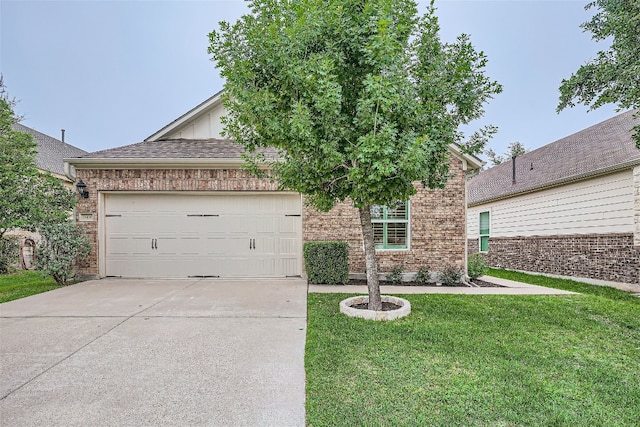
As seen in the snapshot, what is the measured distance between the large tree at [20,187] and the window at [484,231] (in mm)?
14186

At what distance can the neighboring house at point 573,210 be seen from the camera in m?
7.91

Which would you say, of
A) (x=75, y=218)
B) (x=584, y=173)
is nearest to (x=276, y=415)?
(x=75, y=218)

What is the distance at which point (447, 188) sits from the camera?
7.87 meters

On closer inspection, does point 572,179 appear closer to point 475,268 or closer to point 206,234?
point 475,268

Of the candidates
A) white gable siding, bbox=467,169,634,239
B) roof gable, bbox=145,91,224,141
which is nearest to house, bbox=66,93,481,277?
roof gable, bbox=145,91,224,141

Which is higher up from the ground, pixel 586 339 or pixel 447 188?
pixel 447 188

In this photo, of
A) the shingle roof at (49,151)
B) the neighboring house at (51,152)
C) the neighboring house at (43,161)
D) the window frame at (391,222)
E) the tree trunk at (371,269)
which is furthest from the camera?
the shingle roof at (49,151)

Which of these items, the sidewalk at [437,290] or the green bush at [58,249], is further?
the green bush at [58,249]

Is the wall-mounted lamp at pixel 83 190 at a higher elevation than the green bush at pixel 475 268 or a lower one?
higher

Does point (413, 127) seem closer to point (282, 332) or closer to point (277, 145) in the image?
point (277, 145)

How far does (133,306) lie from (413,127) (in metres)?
5.23

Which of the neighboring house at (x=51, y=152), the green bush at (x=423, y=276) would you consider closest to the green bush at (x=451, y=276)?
the green bush at (x=423, y=276)

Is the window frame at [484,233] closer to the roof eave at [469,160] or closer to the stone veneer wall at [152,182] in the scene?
the roof eave at [469,160]

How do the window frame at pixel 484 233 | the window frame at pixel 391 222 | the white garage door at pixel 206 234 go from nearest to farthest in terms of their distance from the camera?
1. the window frame at pixel 391 222
2. the white garage door at pixel 206 234
3. the window frame at pixel 484 233
